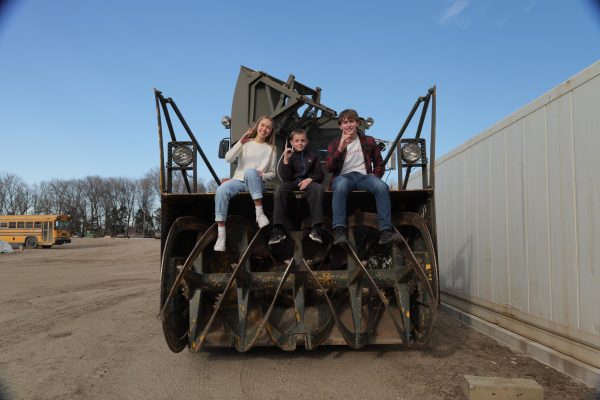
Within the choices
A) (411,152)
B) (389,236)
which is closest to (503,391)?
(389,236)

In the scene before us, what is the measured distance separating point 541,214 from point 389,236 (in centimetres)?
201

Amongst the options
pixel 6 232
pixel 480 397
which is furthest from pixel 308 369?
pixel 6 232

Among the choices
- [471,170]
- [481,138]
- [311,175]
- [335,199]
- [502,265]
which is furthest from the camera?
[471,170]

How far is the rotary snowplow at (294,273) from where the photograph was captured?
4117mm

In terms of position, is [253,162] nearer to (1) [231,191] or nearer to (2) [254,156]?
(2) [254,156]

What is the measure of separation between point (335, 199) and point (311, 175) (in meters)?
0.46

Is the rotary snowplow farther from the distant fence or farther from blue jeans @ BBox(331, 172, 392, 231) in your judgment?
the distant fence

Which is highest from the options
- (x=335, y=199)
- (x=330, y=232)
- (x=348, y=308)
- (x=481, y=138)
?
(x=481, y=138)

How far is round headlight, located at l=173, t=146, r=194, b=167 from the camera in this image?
476cm

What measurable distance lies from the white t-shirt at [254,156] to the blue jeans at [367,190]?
0.84 meters

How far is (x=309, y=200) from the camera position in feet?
13.5

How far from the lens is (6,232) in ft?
114

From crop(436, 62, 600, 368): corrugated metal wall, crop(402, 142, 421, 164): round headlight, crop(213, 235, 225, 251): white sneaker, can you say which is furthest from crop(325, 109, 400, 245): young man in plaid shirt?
crop(436, 62, 600, 368): corrugated metal wall

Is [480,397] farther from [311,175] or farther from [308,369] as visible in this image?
[311,175]
